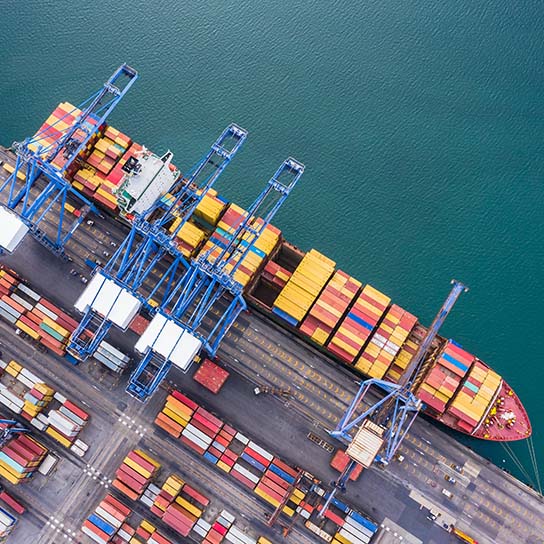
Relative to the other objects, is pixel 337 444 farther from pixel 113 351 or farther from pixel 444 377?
pixel 113 351

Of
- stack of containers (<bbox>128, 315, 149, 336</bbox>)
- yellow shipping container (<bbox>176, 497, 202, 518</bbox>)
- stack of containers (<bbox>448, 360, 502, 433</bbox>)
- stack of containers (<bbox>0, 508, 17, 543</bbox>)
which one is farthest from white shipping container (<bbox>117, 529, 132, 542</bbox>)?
stack of containers (<bbox>448, 360, 502, 433</bbox>)

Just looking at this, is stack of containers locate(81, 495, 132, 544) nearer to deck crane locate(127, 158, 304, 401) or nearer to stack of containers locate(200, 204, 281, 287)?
deck crane locate(127, 158, 304, 401)

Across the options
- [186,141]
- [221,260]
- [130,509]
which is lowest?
[130,509]

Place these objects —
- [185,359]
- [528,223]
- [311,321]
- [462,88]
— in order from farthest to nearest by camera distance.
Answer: [462,88] → [528,223] → [311,321] → [185,359]

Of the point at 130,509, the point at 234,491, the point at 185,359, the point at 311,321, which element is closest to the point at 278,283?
the point at 311,321

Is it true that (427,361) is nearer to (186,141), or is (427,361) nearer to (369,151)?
(369,151)

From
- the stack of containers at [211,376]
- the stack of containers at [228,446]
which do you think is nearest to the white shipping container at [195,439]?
the stack of containers at [228,446]
